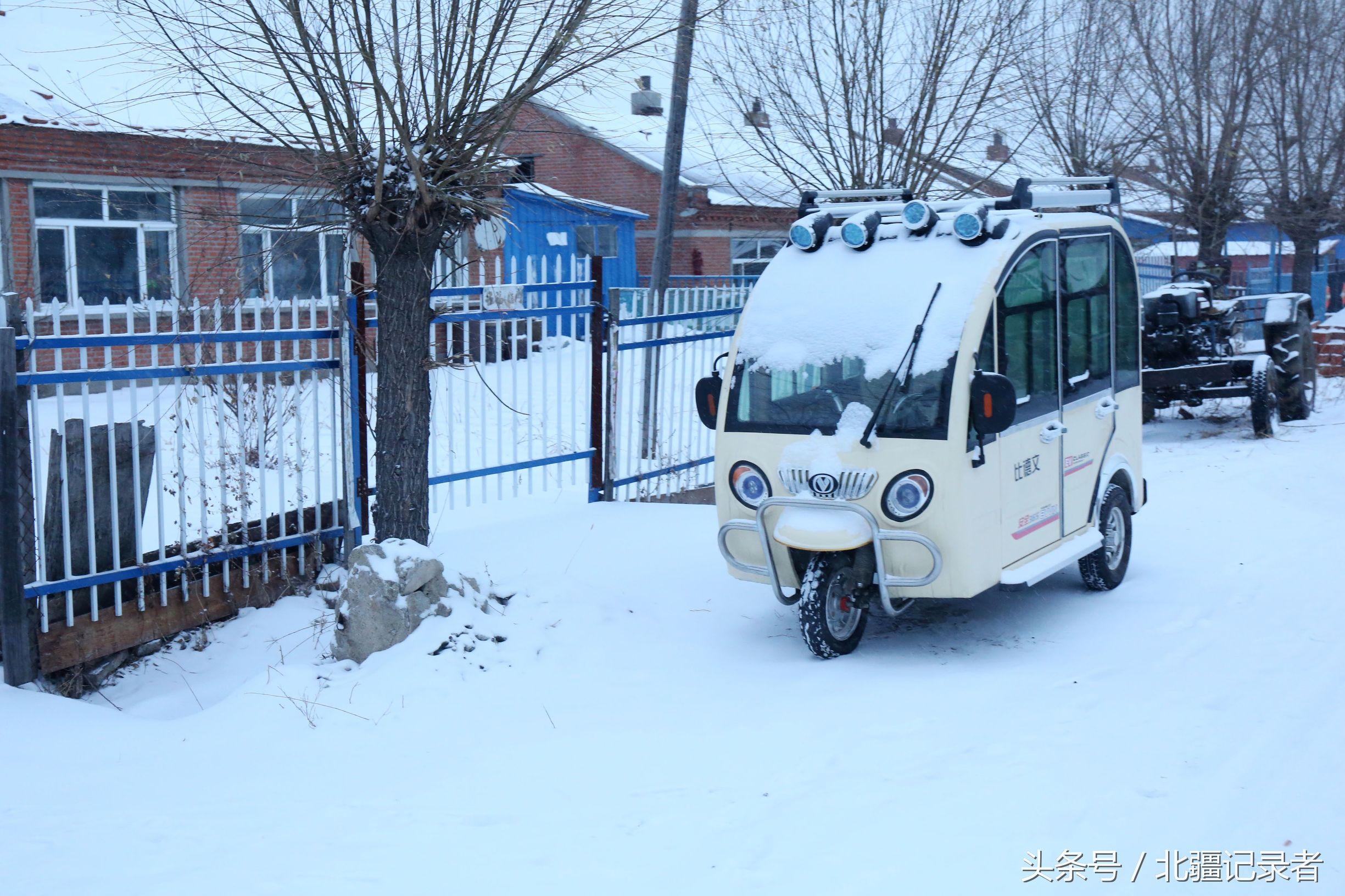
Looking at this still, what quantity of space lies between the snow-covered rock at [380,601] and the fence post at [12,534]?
1466 mm

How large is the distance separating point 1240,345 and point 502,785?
1331 cm

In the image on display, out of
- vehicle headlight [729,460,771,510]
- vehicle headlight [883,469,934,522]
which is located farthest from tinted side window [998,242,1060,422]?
vehicle headlight [729,460,771,510]

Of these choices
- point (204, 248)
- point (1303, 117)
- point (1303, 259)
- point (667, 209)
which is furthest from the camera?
point (1303, 259)

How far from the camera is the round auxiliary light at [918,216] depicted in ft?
20.8

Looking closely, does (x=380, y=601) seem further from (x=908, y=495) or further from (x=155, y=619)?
(x=908, y=495)

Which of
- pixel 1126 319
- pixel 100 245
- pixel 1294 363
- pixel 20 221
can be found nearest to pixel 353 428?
pixel 1126 319

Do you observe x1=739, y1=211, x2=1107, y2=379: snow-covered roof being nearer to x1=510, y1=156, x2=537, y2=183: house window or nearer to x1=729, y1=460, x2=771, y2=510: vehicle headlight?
x1=729, y1=460, x2=771, y2=510: vehicle headlight

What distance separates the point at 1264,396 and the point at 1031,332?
26.3 ft

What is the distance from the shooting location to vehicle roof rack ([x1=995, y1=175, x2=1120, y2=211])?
6.58 metres

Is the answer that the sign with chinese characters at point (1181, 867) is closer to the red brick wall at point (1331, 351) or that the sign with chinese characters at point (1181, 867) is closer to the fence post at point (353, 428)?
the fence post at point (353, 428)

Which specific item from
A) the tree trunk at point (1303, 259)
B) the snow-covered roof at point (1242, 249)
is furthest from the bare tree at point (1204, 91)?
the snow-covered roof at point (1242, 249)

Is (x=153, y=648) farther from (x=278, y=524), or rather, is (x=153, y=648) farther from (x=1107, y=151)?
(x=1107, y=151)

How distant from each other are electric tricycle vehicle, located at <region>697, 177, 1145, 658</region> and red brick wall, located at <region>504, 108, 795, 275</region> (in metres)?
23.4

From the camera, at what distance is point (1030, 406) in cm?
654
